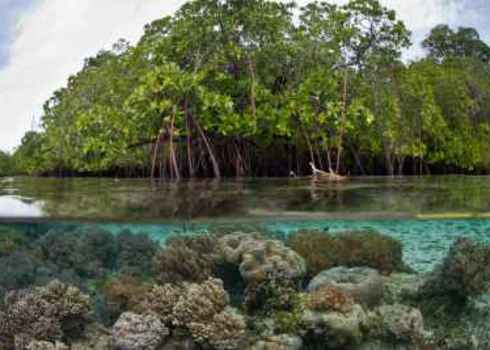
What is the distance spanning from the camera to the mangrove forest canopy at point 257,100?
1119 centimetres

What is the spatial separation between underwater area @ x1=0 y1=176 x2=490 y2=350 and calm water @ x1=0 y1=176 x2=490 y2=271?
0.03m

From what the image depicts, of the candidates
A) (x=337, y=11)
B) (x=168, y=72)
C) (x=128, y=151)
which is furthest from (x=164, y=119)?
(x=337, y=11)

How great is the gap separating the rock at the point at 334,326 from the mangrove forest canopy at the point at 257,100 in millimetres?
4834

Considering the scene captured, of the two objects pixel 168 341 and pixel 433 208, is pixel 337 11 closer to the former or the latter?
pixel 433 208

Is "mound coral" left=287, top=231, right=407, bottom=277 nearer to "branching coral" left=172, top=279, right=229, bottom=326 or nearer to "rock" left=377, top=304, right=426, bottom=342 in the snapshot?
"rock" left=377, top=304, right=426, bottom=342

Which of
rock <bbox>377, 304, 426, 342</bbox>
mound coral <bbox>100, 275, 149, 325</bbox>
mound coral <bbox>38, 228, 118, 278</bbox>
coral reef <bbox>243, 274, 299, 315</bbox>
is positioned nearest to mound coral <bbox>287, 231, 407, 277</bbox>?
coral reef <bbox>243, 274, 299, 315</bbox>

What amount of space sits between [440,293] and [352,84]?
20.7ft

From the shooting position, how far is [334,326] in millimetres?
6555

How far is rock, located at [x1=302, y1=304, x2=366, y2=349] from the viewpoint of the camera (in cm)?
656

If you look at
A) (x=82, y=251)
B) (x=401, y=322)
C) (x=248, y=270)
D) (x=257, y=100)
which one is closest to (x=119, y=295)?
(x=82, y=251)

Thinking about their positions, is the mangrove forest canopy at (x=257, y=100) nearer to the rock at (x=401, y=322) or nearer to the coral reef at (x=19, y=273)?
the coral reef at (x=19, y=273)

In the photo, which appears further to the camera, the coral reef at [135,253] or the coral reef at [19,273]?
the coral reef at [19,273]

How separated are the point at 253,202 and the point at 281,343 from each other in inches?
97.2

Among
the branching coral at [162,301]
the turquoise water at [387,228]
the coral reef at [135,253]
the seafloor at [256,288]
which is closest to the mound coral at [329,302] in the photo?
the seafloor at [256,288]
